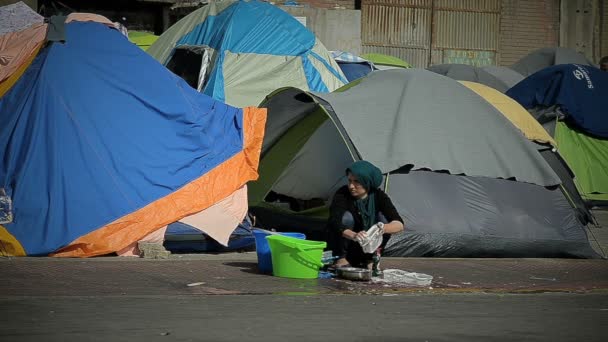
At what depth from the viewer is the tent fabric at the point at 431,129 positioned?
11.7 meters

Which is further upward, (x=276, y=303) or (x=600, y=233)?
(x=276, y=303)

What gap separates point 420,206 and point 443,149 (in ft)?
2.49

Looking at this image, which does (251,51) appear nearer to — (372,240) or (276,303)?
(372,240)

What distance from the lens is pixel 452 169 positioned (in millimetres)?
11766

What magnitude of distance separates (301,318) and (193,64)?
31.4 ft

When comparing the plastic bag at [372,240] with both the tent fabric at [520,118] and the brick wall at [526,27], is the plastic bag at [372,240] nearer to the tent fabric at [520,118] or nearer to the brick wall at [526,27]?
the tent fabric at [520,118]

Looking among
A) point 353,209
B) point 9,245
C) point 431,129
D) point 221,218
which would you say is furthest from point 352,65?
point 9,245

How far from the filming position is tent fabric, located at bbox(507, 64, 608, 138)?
17.1 m

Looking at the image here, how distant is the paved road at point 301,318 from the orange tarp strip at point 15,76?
3607 millimetres

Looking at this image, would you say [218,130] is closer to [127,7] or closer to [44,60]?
[44,60]

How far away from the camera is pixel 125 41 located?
11680mm

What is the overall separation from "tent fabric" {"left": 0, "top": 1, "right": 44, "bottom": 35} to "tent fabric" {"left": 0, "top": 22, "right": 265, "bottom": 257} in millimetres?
429

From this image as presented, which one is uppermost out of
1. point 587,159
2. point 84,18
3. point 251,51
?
point 84,18

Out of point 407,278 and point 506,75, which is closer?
point 407,278
